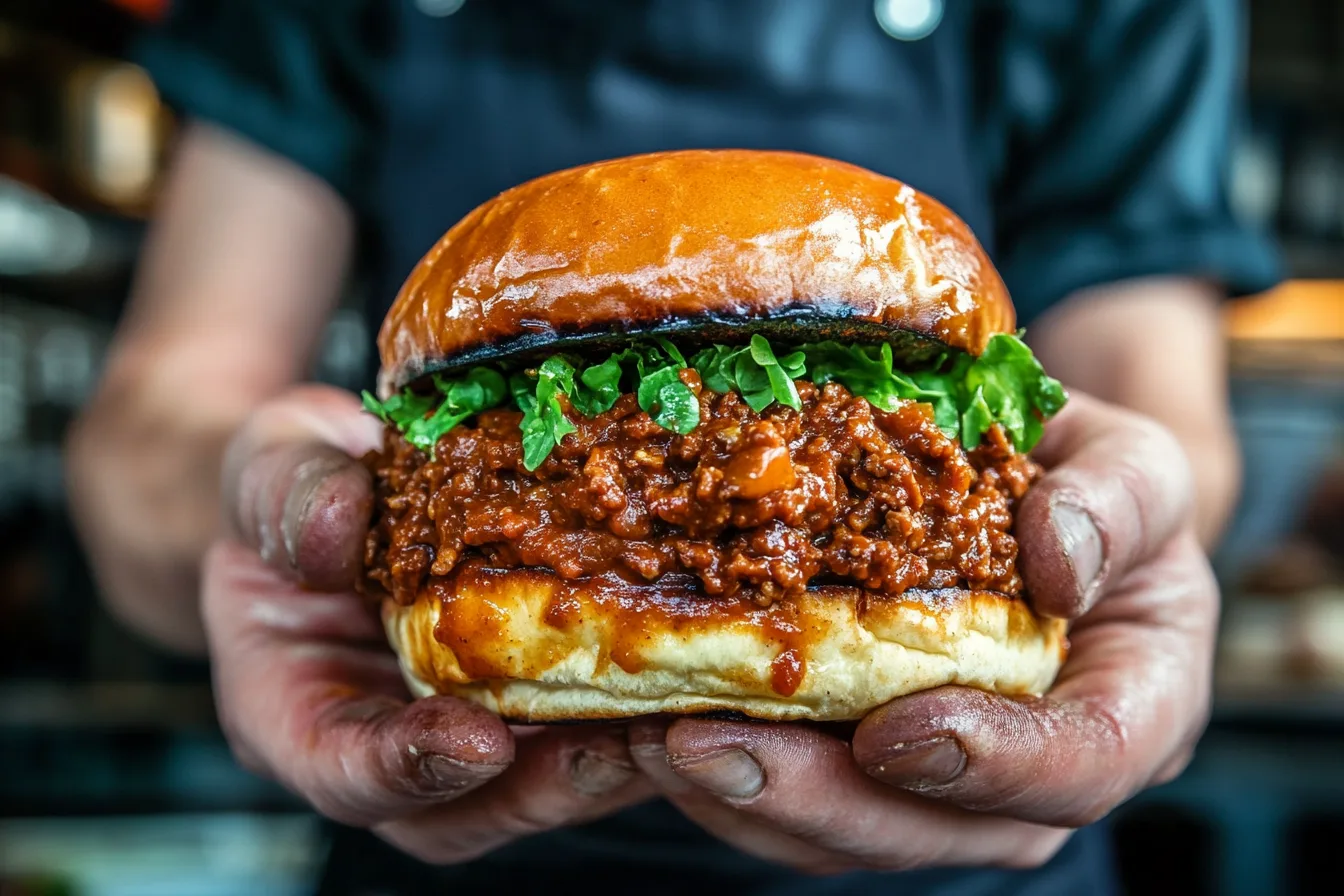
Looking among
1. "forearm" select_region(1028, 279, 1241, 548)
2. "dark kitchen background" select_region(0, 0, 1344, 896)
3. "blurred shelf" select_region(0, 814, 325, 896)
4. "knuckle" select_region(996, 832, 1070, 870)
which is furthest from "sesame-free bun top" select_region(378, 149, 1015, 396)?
"dark kitchen background" select_region(0, 0, 1344, 896)

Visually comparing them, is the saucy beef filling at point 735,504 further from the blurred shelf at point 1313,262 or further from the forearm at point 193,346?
the blurred shelf at point 1313,262

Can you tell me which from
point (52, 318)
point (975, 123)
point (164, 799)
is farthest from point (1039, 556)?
point (52, 318)

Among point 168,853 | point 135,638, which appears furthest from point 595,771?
point 135,638

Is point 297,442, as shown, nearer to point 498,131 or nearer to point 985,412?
point 498,131

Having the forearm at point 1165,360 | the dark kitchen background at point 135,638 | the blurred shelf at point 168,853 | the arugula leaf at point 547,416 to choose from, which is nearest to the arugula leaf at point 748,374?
the arugula leaf at point 547,416

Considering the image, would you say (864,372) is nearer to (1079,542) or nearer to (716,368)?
(716,368)
